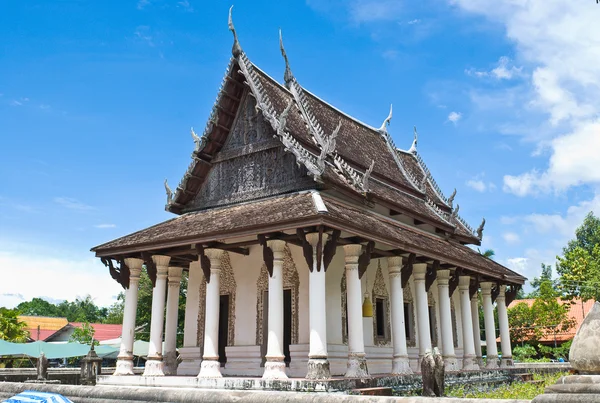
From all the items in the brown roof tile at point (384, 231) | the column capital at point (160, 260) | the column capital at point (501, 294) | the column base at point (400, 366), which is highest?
the brown roof tile at point (384, 231)

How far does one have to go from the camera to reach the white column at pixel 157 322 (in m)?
12.9

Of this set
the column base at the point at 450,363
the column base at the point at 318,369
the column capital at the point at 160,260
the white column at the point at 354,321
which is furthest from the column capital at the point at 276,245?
the column base at the point at 450,363

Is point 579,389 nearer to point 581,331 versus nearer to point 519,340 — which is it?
point 581,331

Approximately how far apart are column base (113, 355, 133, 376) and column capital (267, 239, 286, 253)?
4.66 metres

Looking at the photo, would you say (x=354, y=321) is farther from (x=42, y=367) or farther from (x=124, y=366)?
(x=42, y=367)

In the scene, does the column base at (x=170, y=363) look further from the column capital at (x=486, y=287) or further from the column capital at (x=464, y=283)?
the column capital at (x=486, y=287)

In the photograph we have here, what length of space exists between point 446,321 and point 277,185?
6032 millimetres

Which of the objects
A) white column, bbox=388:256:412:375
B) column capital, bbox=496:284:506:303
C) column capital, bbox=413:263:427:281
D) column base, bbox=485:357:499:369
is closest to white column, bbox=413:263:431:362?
column capital, bbox=413:263:427:281

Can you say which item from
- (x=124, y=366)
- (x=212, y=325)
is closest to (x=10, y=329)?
(x=124, y=366)

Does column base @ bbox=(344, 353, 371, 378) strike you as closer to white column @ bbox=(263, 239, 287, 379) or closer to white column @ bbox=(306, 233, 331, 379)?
white column @ bbox=(306, 233, 331, 379)

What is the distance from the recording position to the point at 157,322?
13.4 metres

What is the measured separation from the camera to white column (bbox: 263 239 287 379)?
10834 mm

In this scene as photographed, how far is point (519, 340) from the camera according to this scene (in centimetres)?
3394

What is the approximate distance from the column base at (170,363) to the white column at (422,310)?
6.23 metres
